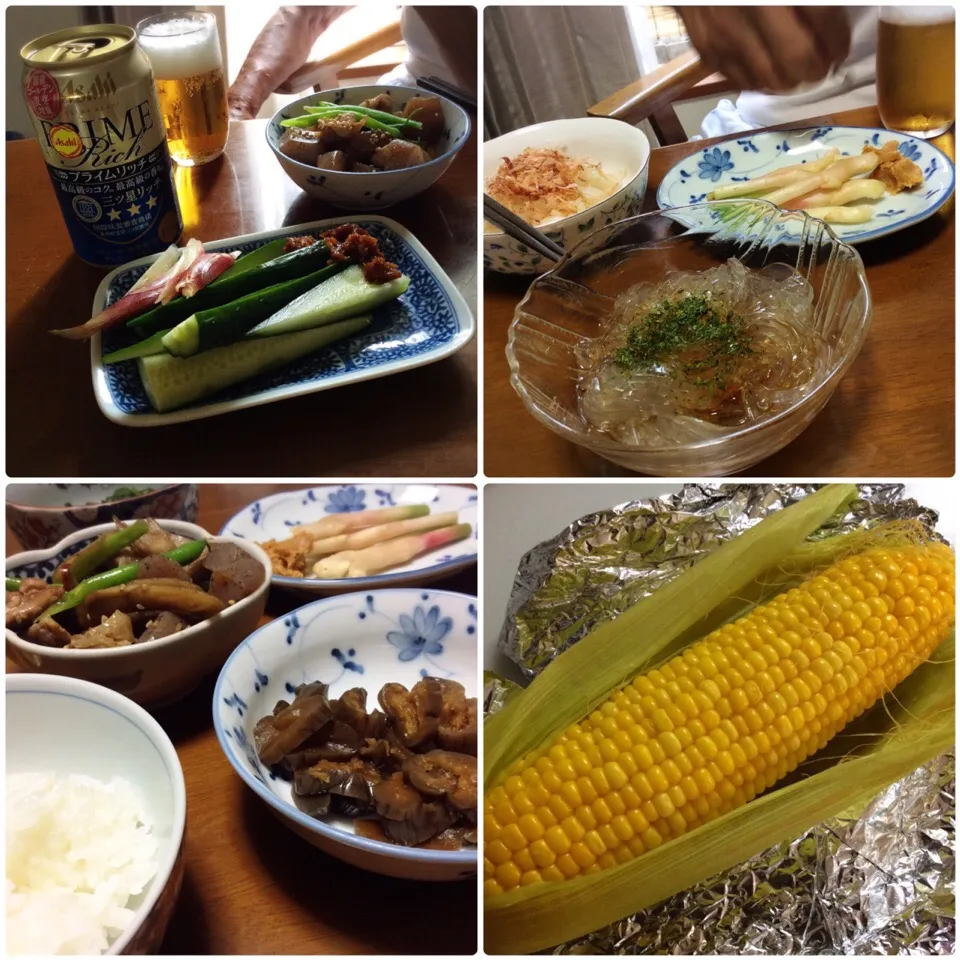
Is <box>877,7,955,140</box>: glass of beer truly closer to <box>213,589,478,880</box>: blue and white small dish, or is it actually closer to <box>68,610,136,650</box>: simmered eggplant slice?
<box>213,589,478,880</box>: blue and white small dish

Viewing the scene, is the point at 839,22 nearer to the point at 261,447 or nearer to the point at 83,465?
the point at 261,447

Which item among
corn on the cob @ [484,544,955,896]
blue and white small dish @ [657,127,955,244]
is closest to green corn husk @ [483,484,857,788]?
corn on the cob @ [484,544,955,896]

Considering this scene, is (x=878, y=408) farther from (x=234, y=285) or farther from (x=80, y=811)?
(x=80, y=811)

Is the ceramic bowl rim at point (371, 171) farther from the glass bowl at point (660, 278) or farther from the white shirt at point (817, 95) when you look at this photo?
the white shirt at point (817, 95)

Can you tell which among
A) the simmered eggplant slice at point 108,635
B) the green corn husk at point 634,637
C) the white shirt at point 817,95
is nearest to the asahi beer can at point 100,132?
the simmered eggplant slice at point 108,635

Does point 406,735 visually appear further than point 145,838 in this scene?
Yes

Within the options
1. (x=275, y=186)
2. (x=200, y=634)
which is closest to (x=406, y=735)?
(x=200, y=634)
